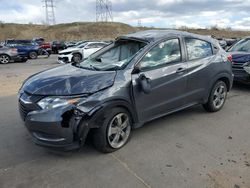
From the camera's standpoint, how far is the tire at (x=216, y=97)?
533cm

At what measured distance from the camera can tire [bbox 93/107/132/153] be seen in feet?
11.8

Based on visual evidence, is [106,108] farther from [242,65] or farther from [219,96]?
[242,65]

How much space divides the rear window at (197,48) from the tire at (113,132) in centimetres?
185

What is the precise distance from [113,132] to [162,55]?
158 centimetres

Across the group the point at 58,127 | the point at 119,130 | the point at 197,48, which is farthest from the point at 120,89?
the point at 197,48

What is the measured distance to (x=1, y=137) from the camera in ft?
14.3

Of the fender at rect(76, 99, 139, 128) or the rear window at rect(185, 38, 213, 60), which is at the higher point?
→ the rear window at rect(185, 38, 213, 60)

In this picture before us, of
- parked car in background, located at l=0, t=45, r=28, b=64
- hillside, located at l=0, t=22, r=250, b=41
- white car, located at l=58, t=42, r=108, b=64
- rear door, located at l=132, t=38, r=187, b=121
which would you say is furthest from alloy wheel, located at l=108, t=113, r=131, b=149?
hillside, located at l=0, t=22, r=250, b=41

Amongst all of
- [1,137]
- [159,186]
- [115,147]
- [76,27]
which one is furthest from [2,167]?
[76,27]

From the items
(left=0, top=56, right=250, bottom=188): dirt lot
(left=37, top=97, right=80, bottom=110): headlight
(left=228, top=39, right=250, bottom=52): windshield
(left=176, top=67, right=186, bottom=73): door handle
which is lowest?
(left=0, top=56, right=250, bottom=188): dirt lot

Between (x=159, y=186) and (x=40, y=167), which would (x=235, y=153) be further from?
(x=40, y=167)

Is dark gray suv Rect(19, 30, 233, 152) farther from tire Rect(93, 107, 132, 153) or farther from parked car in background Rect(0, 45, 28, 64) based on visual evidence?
parked car in background Rect(0, 45, 28, 64)

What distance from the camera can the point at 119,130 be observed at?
3861 mm

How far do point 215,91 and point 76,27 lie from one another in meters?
65.5
